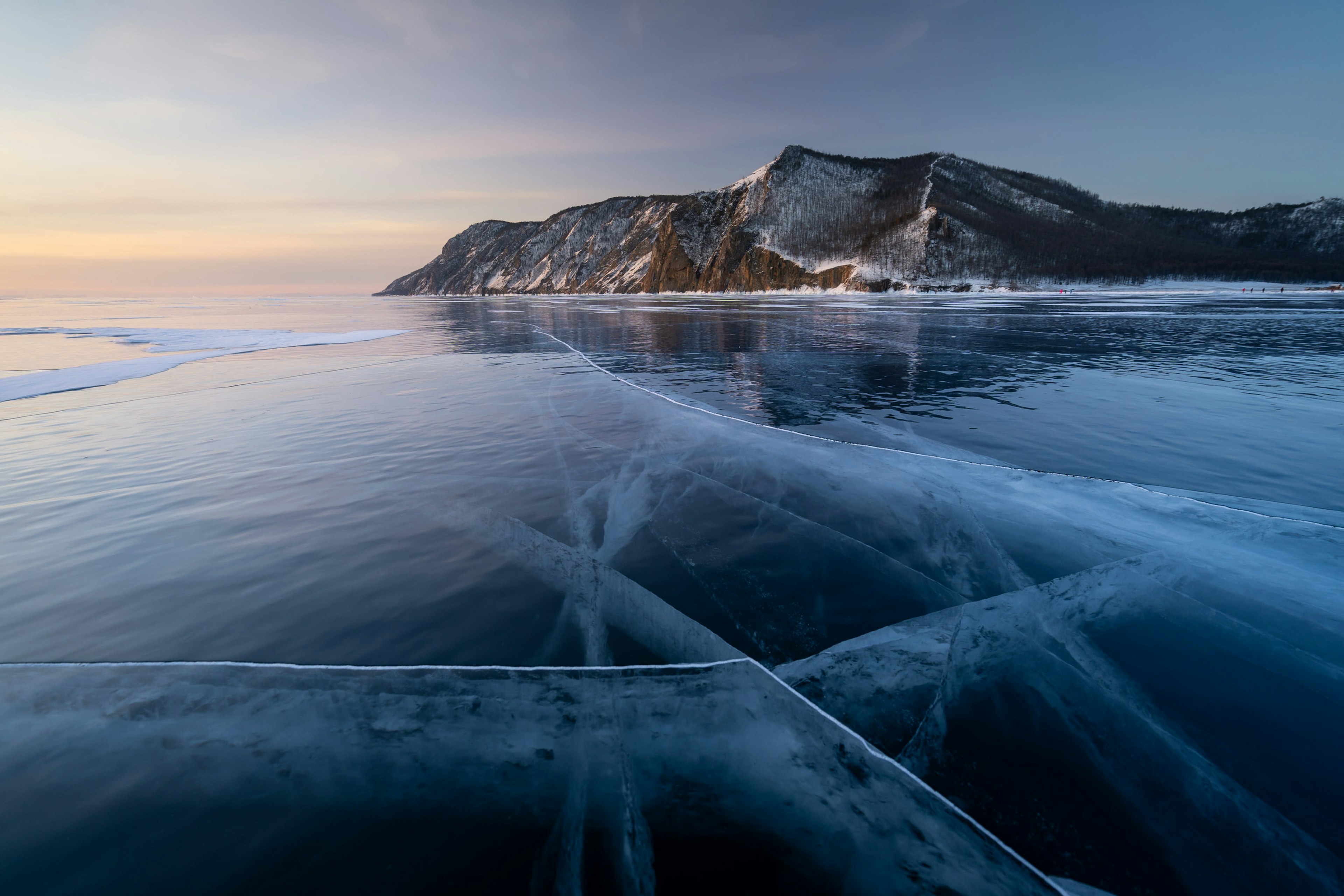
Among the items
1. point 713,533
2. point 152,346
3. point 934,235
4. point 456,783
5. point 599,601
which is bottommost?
point 456,783

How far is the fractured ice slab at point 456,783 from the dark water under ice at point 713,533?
0.06 meters

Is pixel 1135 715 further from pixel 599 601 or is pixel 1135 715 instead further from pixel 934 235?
pixel 934 235

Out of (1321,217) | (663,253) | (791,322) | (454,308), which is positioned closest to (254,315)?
(454,308)

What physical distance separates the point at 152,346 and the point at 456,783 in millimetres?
34970

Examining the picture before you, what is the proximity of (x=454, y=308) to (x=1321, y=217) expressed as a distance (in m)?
268

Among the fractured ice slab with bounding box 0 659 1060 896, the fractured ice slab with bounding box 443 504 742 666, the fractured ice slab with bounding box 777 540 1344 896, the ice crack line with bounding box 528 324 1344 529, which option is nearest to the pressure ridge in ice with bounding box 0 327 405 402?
the ice crack line with bounding box 528 324 1344 529

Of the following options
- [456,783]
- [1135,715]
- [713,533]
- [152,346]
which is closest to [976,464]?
[713,533]

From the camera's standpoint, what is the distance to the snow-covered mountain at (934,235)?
415 feet

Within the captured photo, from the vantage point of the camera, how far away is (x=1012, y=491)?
6328 mm

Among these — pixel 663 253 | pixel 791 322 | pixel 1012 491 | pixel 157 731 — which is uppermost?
pixel 663 253

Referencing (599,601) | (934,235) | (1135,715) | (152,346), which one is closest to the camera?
(1135,715)

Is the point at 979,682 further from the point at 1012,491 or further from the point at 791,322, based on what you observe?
the point at 791,322

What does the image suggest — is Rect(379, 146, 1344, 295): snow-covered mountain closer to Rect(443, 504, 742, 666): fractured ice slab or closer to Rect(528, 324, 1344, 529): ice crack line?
Rect(528, 324, 1344, 529): ice crack line

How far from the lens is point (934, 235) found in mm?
128000
